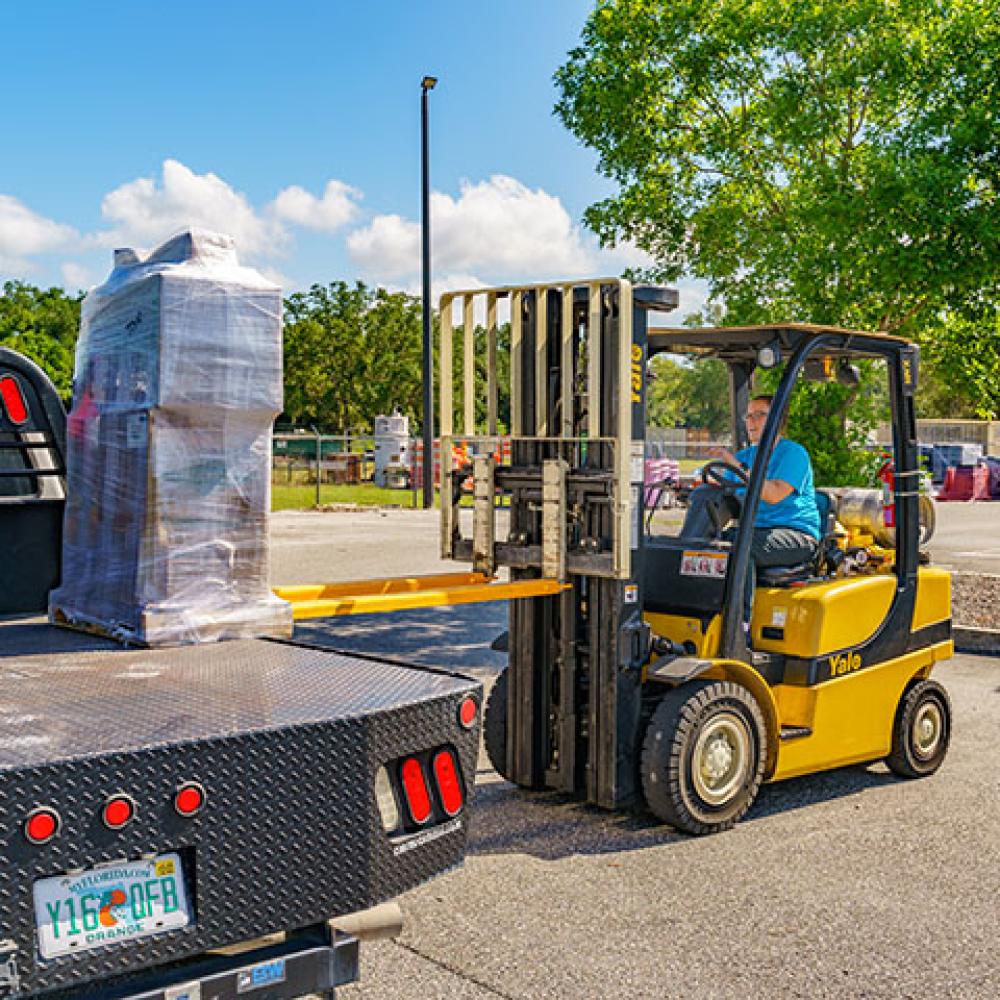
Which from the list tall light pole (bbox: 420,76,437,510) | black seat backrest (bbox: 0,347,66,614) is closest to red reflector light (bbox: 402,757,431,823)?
black seat backrest (bbox: 0,347,66,614)

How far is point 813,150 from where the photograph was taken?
11219 millimetres

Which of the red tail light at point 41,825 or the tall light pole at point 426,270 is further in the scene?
the tall light pole at point 426,270

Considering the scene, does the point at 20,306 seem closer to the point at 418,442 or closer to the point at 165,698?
the point at 418,442

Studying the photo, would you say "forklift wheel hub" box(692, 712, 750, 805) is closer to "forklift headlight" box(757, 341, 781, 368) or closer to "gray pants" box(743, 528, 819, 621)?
"gray pants" box(743, 528, 819, 621)

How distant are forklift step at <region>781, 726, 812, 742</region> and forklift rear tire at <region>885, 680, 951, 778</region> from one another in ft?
2.53

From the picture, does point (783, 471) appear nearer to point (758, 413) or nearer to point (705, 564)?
point (758, 413)

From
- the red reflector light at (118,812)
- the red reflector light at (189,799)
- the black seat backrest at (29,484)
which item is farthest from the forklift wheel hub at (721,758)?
the red reflector light at (118,812)

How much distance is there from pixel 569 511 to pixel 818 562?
1612mm

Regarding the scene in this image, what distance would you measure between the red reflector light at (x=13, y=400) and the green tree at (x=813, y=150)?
6993mm

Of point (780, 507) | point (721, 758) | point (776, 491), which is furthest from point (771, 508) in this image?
point (721, 758)

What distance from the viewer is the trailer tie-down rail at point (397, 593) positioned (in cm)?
460

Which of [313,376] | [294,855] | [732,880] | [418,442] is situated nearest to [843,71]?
[732,880]

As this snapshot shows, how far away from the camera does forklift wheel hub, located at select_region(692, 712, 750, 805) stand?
5758 millimetres

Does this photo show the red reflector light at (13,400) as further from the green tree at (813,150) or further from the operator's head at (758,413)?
the green tree at (813,150)
